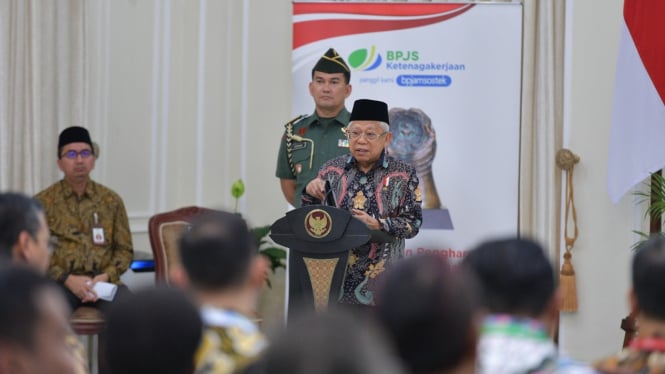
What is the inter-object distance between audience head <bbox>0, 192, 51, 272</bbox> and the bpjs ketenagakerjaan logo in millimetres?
3993

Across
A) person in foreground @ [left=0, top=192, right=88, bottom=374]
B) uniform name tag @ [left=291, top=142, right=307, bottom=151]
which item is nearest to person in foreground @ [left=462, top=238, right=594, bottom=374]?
person in foreground @ [left=0, top=192, right=88, bottom=374]

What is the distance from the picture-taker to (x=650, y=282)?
2.28m

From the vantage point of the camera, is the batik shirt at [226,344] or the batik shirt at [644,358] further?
the batik shirt at [644,358]

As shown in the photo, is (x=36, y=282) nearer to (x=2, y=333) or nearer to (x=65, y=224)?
(x=2, y=333)

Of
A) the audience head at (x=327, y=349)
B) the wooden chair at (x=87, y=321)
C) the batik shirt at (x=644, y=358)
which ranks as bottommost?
the wooden chair at (x=87, y=321)

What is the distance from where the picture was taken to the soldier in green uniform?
227 inches

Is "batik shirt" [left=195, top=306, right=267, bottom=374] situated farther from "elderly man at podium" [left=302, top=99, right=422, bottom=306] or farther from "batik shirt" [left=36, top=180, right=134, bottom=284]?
"batik shirt" [left=36, top=180, right=134, bottom=284]

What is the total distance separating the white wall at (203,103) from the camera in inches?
283

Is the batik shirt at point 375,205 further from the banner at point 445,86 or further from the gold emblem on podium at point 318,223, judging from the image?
the banner at point 445,86

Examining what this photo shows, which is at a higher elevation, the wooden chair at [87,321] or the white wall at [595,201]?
the white wall at [595,201]

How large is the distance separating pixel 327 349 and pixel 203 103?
672 cm

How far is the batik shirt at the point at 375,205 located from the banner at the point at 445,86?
6.12ft

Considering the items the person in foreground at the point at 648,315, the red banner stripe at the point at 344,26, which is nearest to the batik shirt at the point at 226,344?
the person in foreground at the point at 648,315

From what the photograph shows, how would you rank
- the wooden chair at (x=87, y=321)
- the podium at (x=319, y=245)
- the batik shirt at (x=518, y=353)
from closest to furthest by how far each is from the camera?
the batik shirt at (x=518, y=353) < the podium at (x=319, y=245) < the wooden chair at (x=87, y=321)
